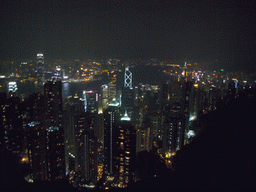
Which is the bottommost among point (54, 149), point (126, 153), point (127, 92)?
point (126, 153)

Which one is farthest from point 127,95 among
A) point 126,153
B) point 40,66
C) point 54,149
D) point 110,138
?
point 54,149

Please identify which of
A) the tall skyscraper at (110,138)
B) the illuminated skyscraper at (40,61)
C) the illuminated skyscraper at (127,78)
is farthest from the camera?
the illuminated skyscraper at (127,78)

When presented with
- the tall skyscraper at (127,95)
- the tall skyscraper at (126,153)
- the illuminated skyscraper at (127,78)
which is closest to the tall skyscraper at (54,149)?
the tall skyscraper at (126,153)

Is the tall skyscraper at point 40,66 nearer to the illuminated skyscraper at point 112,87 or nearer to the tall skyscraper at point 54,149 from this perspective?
the tall skyscraper at point 54,149

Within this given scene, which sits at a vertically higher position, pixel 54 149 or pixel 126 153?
pixel 54 149

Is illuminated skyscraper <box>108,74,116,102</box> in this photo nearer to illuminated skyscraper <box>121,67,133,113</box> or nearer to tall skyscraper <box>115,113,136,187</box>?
illuminated skyscraper <box>121,67,133,113</box>

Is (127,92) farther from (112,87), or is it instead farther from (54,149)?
(54,149)

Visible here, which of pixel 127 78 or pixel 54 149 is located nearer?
pixel 54 149

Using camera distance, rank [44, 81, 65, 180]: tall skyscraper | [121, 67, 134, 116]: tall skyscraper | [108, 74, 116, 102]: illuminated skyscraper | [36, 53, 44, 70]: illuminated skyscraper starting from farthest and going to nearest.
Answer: [108, 74, 116, 102]: illuminated skyscraper, [121, 67, 134, 116]: tall skyscraper, [36, 53, 44, 70]: illuminated skyscraper, [44, 81, 65, 180]: tall skyscraper

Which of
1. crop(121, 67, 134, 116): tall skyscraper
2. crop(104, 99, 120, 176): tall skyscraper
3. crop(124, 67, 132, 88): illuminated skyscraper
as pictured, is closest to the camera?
crop(104, 99, 120, 176): tall skyscraper

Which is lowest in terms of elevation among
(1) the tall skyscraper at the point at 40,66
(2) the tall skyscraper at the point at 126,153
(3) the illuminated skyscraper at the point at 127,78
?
(2) the tall skyscraper at the point at 126,153

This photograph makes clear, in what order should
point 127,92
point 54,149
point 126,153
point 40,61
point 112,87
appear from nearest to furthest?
point 54,149 < point 40,61 < point 126,153 < point 127,92 < point 112,87

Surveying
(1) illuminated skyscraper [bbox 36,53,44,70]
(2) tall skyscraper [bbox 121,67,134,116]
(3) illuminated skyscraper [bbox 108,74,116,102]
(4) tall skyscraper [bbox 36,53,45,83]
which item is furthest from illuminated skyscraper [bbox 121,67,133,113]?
(1) illuminated skyscraper [bbox 36,53,44,70]

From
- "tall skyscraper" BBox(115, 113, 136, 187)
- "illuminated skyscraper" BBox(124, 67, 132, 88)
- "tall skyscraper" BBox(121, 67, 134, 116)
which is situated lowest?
"tall skyscraper" BBox(115, 113, 136, 187)
